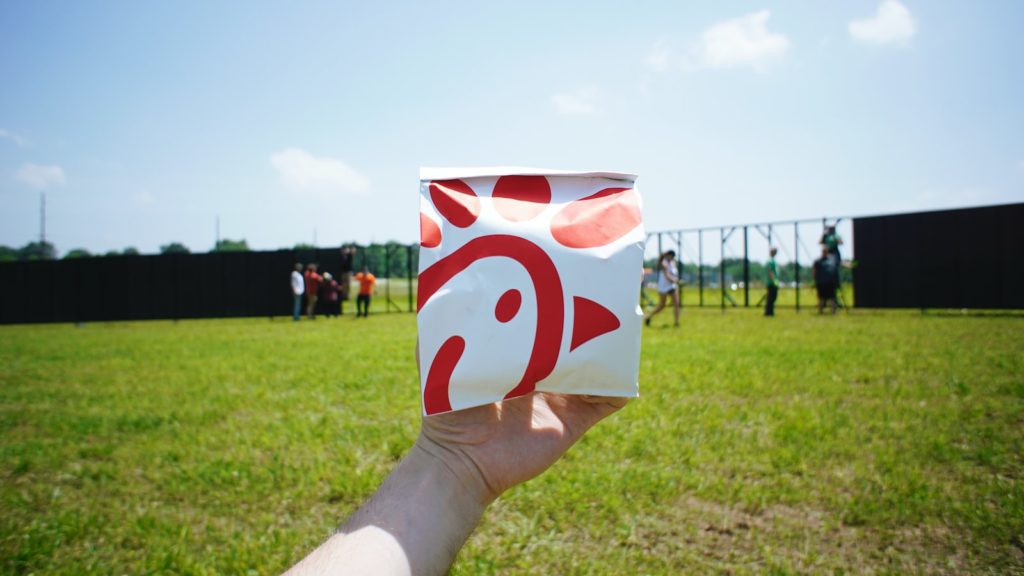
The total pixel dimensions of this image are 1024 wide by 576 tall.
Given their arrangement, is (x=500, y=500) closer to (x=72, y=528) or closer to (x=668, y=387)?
(x=72, y=528)

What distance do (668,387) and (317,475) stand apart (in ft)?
10.5

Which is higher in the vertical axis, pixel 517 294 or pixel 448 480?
pixel 517 294

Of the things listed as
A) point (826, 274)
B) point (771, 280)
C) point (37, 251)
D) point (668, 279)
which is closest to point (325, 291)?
point (668, 279)

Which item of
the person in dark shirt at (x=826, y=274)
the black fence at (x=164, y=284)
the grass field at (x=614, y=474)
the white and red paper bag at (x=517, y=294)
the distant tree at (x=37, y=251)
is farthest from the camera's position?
the distant tree at (x=37, y=251)

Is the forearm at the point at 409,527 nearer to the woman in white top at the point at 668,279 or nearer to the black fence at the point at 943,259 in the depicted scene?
the woman in white top at the point at 668,279

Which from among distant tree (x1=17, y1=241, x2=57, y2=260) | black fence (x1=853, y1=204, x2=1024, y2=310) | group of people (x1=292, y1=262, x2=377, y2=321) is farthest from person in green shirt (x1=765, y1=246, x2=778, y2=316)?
distant tree (x1=17, y1=241, x2=57, y2=260)

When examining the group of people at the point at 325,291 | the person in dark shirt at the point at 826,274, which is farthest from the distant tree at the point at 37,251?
the person in dark shirt at the point at 826,274

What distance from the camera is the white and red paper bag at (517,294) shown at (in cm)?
119

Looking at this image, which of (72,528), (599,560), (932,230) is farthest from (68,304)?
(932,230)

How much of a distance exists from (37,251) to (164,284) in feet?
200

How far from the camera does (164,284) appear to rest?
20.6 m

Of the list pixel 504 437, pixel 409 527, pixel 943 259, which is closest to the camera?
pixel 409 527

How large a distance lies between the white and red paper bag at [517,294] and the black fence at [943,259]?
16.6 m

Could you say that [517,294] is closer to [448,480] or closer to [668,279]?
[448,480]
